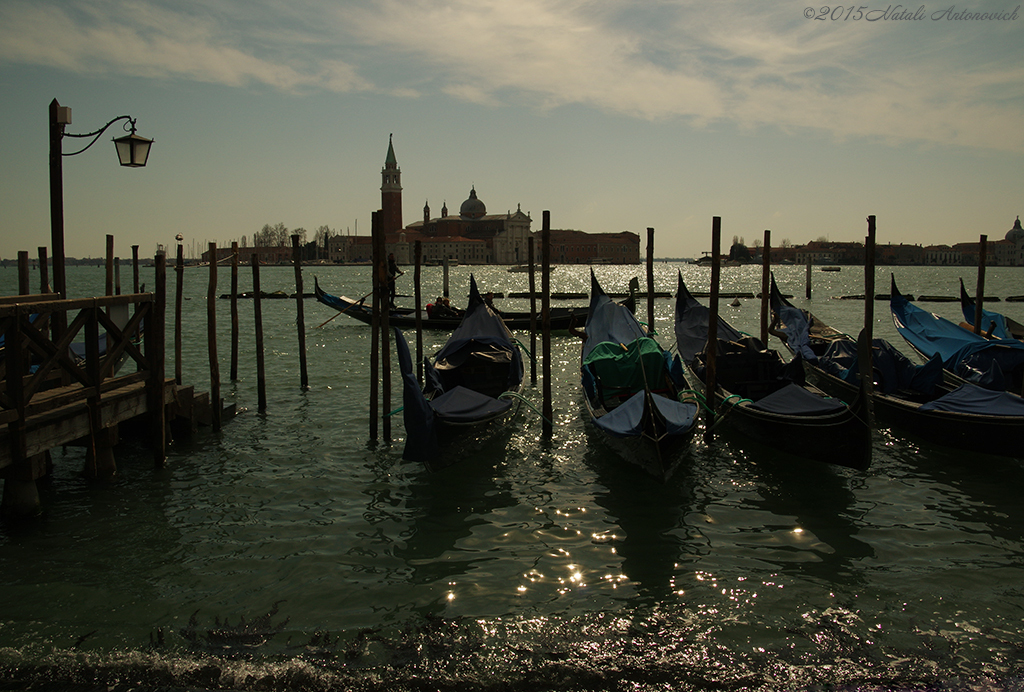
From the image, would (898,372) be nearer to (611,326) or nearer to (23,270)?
(611,326)

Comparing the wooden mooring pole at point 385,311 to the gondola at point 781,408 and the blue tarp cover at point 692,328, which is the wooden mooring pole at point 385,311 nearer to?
the gondola at point 781,408

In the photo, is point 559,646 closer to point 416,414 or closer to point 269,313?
point 416,414

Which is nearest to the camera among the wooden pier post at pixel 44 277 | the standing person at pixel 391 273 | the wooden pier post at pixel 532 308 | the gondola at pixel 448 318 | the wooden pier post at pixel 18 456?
the wooden pier post at pixel 18 456

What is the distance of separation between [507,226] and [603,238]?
42.1ft

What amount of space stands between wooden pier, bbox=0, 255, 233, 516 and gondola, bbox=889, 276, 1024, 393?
20.1ft

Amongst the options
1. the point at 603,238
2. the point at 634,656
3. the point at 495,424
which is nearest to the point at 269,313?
the point at 495,424

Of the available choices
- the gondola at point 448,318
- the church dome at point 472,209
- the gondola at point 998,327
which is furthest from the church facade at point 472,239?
the gondola at point 998,327

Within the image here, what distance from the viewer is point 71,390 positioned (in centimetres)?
436

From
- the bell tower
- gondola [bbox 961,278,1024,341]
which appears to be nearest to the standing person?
gondola [bbox 961,278,1024,341]

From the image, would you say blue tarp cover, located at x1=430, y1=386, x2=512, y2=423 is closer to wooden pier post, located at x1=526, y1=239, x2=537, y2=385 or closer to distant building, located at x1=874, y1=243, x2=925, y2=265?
wooden pier post, located at x1=526, y1=239, x2=537, y2=385

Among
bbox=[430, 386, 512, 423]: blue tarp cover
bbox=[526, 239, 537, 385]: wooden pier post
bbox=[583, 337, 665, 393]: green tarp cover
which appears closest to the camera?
bbox=[430, 386, 512, 423]: blue tarp cover

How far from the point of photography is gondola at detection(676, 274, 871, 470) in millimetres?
4574

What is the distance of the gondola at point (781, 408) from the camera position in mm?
4574

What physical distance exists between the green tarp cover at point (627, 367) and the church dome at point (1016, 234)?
8779 centimetres
